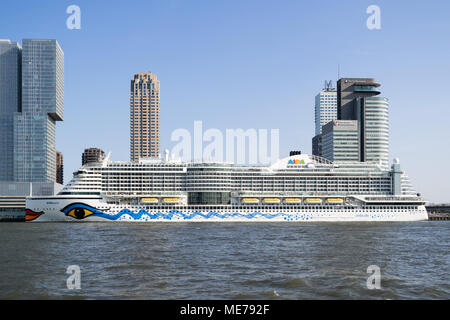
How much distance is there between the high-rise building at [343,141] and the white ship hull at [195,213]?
72.3 metres

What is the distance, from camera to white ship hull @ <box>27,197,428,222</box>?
10188 centimetres

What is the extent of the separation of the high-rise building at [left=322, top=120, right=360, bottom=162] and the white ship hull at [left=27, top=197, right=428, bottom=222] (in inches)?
2848

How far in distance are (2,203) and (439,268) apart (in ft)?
603

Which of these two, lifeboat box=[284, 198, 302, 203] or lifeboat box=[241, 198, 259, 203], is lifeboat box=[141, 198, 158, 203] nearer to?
lifeboat box=[241, 198, 259, 203]

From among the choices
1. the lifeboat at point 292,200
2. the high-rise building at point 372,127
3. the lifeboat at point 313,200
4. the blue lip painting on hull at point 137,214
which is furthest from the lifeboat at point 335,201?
the high-rise building at point 372,127

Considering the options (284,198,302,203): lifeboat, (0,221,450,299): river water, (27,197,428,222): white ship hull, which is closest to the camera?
(0,221,450,299): river water

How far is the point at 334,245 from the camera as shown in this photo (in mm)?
47781

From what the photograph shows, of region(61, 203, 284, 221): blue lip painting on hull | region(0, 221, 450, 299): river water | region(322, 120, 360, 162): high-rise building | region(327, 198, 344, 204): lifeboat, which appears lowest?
region(61, 203, 284, 221): blue lip painting on hull

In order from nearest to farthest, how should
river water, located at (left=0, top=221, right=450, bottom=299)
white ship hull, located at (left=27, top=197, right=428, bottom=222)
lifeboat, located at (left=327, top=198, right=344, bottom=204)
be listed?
river water, located at (left=0, top=221, right=450, bottom=299) → white ship hull, located at (left=27, top=197, right=428, bottom=222) → lifeboat, located at (left=327, top=198, right=344, bottom=204)

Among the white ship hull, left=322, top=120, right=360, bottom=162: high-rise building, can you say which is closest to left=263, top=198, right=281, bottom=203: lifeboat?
the white ship hull

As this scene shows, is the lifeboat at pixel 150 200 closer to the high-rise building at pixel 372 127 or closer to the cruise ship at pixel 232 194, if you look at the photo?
the cruise ship at pixel 232 194
